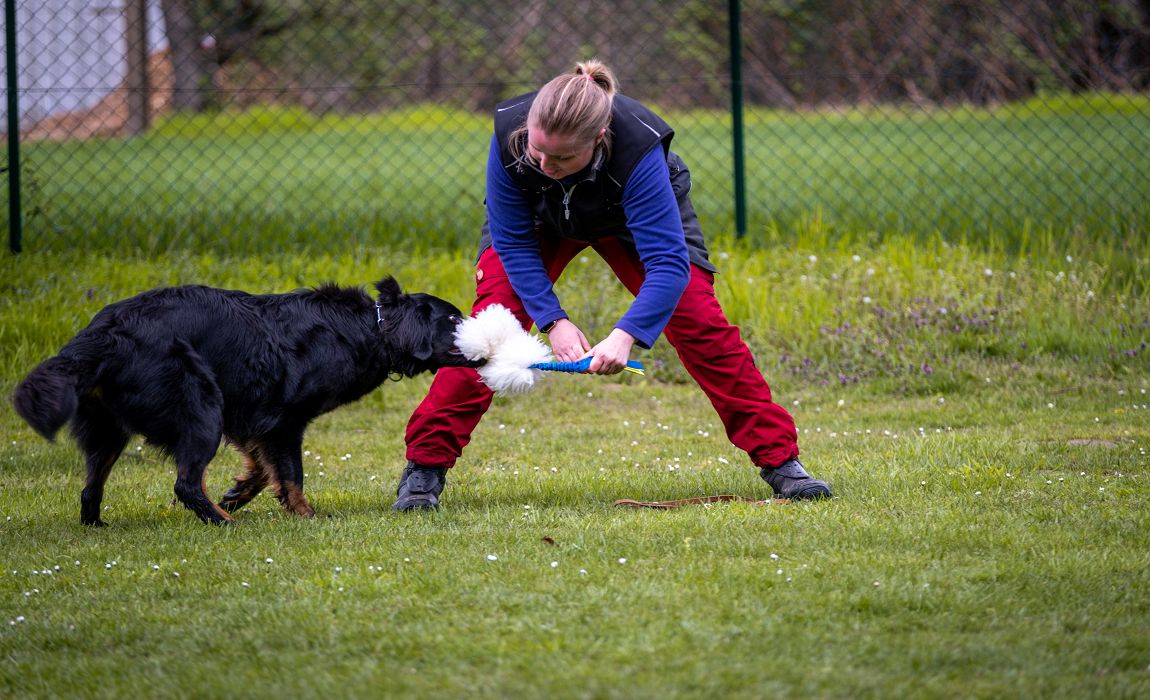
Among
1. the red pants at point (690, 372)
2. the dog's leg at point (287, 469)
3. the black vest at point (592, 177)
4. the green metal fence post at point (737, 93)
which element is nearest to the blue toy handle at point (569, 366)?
the red pants at point (690, 372)

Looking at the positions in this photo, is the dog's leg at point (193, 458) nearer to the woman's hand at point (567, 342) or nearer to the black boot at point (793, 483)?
the woman's hand at point (567, 342)

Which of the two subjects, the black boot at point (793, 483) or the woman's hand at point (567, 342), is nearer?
the woman's hand at point (567, 342)

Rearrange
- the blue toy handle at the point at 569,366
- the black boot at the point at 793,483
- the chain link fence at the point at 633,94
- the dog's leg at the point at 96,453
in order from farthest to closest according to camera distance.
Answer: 1. the chain link fence at the point at 633,94
2. the black boot at the point at 793,483
3. the dog's leg at the point at 96,453
4. the blue toy handle at the point at 569,366

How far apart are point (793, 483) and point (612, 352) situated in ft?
3.39

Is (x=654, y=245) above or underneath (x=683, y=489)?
above

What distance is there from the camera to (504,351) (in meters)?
4.24

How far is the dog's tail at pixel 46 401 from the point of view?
3.76 meters

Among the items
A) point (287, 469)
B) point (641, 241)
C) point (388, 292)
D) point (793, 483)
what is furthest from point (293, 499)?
point (793, 483)

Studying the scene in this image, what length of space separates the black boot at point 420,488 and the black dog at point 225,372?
1.20ft

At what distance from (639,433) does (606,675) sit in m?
3.44

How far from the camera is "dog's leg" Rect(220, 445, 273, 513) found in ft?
14.9

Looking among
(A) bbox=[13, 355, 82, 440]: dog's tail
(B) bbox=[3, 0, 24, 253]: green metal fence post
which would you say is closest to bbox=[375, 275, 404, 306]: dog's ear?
(A) bbox=[13, 355, 82, 440]: dog's tail

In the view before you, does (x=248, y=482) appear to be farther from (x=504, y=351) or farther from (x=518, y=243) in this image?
(x=518, y=243)

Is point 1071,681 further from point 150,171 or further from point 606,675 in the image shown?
point 150,171
